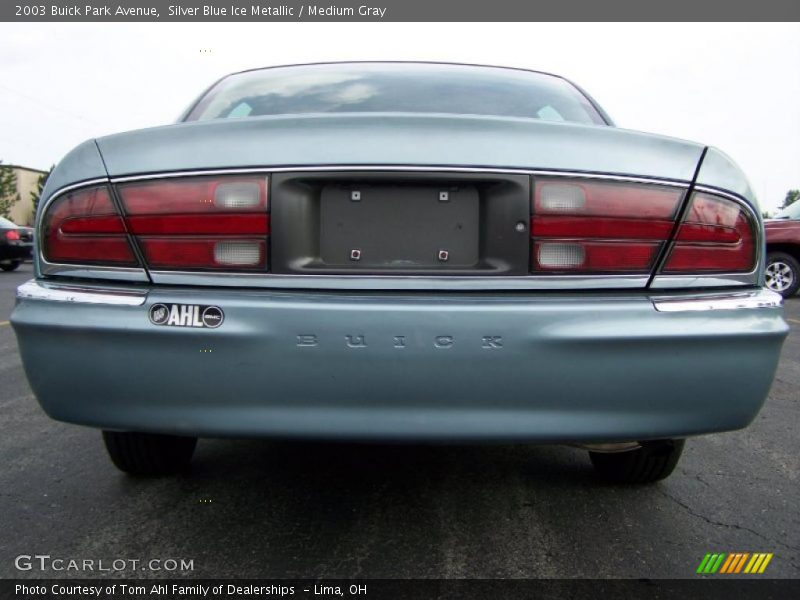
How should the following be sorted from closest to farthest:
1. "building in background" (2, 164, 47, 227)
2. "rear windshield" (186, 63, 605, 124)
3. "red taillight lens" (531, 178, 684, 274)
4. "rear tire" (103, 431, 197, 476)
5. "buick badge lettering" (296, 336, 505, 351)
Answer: "buick badge lettering" (296, 336, 505, 351) → "red taillight lens" (531, 178, 684, 274) → "rear tire" (103, 431, 197, 476) → "rear windshield" (186, 63, 605, 124) → "building in background" (2, 164, 47, 227)

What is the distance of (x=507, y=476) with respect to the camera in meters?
2.55

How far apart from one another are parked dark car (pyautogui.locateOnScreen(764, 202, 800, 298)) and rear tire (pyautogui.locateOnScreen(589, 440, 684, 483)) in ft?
27.9

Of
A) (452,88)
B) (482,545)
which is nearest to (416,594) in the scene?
(482,545)

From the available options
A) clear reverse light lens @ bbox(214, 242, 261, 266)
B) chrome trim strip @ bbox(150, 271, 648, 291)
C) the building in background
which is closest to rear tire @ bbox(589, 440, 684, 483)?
chrome trim strip @ bbox(150, 271, 648, 291)

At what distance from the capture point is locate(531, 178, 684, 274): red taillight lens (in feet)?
5.32

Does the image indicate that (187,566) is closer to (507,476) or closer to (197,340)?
(197,340)

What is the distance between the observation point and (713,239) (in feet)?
5.45

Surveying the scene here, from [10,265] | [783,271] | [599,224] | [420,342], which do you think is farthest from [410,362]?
[10,265]

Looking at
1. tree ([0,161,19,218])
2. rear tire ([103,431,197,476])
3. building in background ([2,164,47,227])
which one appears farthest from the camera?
building in background ([2,164,47,227])

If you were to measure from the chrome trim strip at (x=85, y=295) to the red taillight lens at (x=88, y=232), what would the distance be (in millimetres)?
71

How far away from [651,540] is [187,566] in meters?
1.34

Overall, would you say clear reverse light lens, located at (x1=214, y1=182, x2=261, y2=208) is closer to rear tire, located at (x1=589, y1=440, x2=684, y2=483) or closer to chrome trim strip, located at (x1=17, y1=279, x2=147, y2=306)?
chrome trim strip, located at (x1=17, y1=279, x2=147, y2=306)

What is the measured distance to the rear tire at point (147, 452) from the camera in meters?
2.27

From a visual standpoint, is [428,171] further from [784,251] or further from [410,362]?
[784,251]
